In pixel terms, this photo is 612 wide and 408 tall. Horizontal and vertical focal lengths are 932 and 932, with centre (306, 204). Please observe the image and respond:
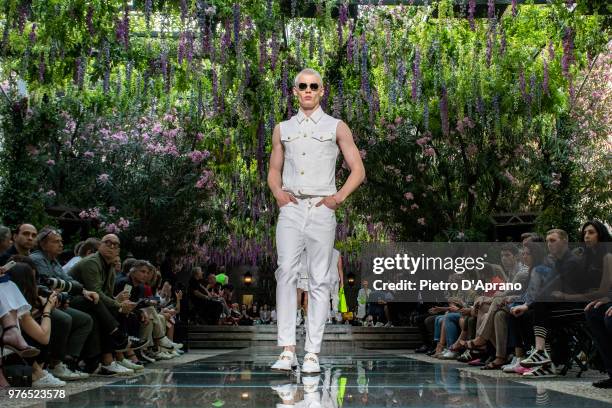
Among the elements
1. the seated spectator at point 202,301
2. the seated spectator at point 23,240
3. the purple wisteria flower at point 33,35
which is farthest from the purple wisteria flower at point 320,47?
the seated spectator at point 23,240

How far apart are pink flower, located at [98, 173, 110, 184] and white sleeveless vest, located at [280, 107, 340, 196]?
10422 mm

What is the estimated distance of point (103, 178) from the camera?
14.5 m

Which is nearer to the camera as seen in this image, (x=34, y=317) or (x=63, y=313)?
(x=34, y=317)

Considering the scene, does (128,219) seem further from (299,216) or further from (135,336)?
(299,216)

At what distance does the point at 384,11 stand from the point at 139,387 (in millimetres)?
8028

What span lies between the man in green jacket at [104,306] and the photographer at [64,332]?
26 centimetres

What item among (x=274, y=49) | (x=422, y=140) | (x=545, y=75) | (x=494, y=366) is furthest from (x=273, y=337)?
(x=494, y=366)

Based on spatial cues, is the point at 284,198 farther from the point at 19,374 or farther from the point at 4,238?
the point at 4,238

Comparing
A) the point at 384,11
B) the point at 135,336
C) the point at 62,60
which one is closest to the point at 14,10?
the point at 62,60

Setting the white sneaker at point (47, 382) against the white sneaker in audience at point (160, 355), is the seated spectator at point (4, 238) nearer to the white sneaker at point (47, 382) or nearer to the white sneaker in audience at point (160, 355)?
the white sneaker at point (47, 382)

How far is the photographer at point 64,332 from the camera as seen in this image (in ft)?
16.9

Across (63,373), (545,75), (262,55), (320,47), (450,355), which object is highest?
(320,47)

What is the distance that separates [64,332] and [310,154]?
1798 mm

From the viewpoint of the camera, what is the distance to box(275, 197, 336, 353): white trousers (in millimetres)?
4398
